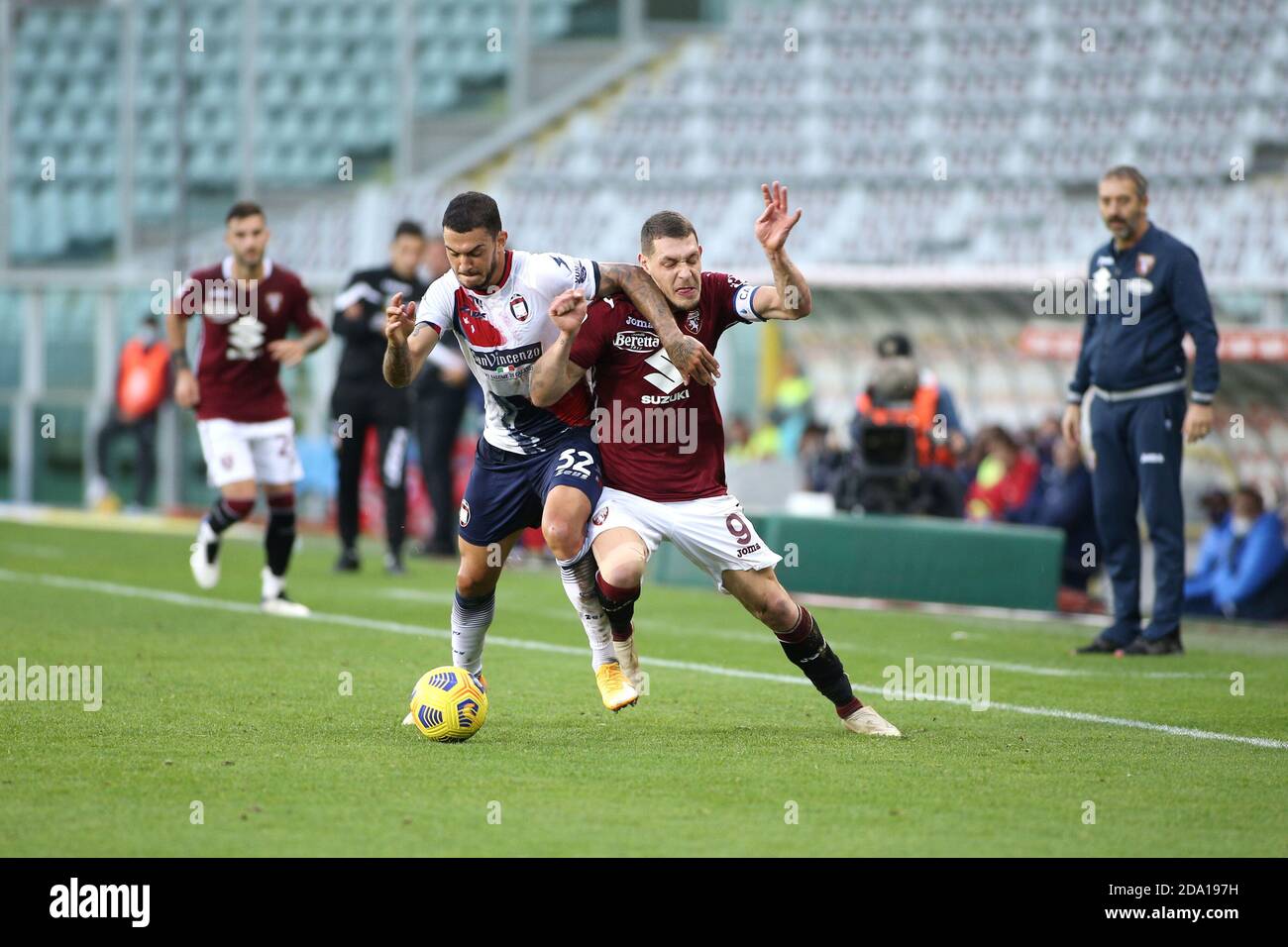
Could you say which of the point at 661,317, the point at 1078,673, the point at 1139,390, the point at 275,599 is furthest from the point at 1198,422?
the point at 275,599

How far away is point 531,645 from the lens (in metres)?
9.31

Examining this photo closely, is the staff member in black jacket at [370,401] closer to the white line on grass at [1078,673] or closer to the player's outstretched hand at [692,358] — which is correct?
the white line on grass at [1078,673]

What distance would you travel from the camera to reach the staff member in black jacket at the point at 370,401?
12844mm

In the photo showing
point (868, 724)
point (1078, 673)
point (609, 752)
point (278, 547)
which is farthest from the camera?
point (278, 547)

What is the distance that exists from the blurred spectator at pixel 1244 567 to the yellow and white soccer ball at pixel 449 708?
766 centimetres

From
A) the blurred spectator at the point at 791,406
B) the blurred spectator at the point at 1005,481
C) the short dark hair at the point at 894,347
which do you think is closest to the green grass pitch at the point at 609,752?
the short dark hair at the point at 894,347

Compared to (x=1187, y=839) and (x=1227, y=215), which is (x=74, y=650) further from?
(x=1227, y=215)

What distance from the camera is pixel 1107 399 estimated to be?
31.4 ft

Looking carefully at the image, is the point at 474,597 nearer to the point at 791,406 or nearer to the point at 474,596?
the point at 474,596

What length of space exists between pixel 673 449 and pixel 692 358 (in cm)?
56

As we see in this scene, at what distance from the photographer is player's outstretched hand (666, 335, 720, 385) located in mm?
6184

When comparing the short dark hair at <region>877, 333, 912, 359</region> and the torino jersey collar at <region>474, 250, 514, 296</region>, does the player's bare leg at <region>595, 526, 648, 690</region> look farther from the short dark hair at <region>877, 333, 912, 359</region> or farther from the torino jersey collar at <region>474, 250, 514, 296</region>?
the short dark hair at <region>877, 333, 912, 359</region>

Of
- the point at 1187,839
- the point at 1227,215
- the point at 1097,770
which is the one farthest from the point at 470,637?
the point at 1227,215
